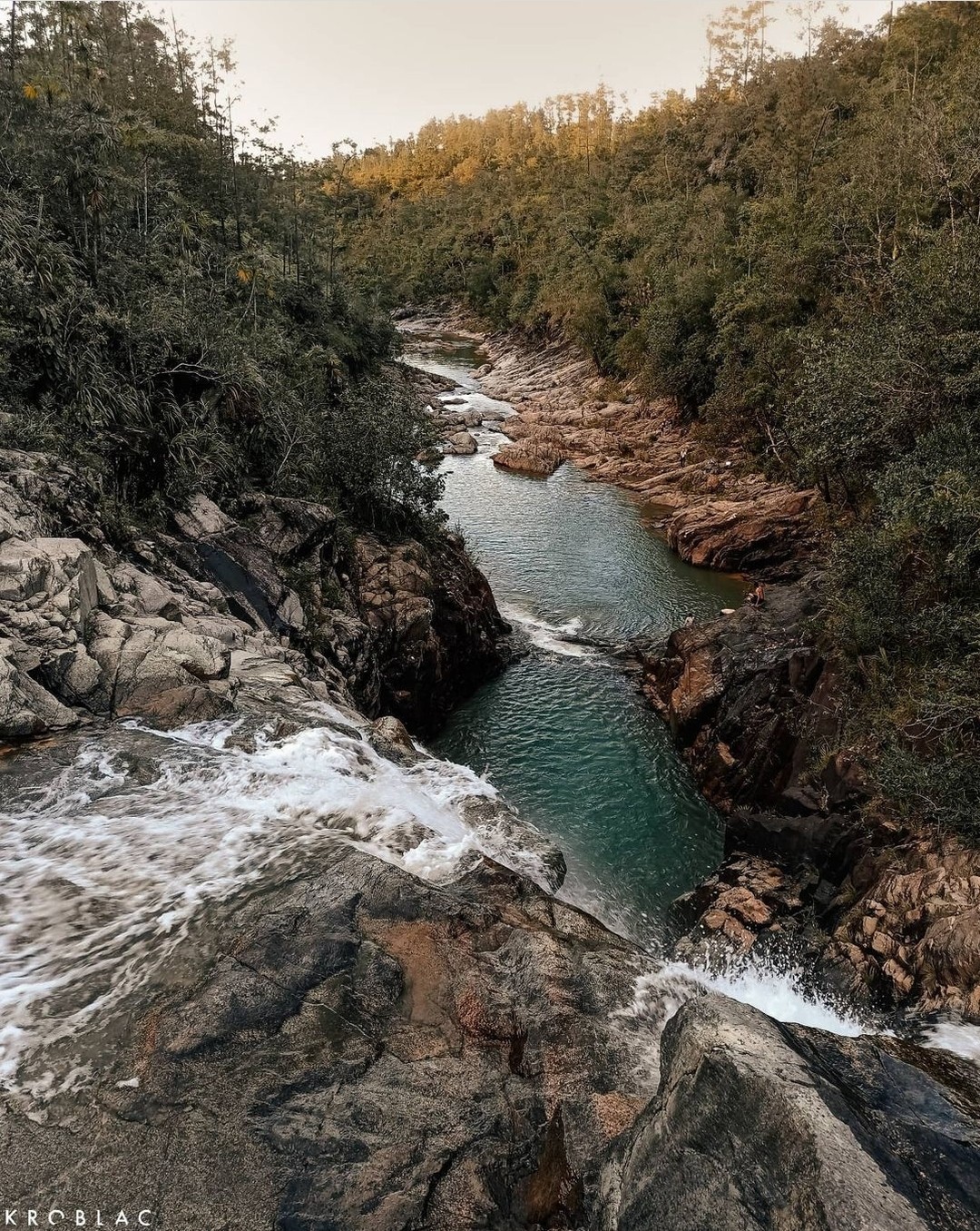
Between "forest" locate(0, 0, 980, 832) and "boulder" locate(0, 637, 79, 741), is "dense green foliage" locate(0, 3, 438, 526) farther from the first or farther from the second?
"boulder" locate(0, 637, 79, 741)

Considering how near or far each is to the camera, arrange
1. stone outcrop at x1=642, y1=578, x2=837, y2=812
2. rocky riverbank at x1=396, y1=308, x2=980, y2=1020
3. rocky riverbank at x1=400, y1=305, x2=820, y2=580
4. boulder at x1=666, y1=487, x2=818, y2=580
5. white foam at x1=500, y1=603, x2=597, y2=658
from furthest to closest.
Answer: rocky riverbank at x1=400, y1=305, x2=820, y2=580, boulder at x1=666, y1=487, x2=818, y2=580, white foam at x1=500, y1=603, x2=597, y2=658, stone outcrop at x1=642, y1=578, x2=837, y2=812, rocky riverbank at x1=396, y1=308, x2=980, y2=1020

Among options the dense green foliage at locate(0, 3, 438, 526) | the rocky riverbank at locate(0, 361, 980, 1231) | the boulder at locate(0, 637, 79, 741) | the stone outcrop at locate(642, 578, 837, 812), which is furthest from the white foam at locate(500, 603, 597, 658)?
the boulder at locate(0, 637, 79, 741)

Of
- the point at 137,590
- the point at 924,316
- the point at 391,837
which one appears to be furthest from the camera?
the point at 924,316

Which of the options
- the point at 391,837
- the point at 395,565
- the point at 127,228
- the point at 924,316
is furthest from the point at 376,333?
the point at 391,837

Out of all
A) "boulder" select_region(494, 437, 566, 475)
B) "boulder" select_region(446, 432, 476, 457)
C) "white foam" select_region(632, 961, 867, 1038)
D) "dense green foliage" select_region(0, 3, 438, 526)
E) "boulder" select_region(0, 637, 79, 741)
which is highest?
"dense green foliage" select_region(0, 3, 438, 526)

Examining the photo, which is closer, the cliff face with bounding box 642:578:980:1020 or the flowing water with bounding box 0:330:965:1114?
the flowing water with bounding box 0:330:965:1114

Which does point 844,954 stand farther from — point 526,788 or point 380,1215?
point 380,1215

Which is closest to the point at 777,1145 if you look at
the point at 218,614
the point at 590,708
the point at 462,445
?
the point at 218,614
